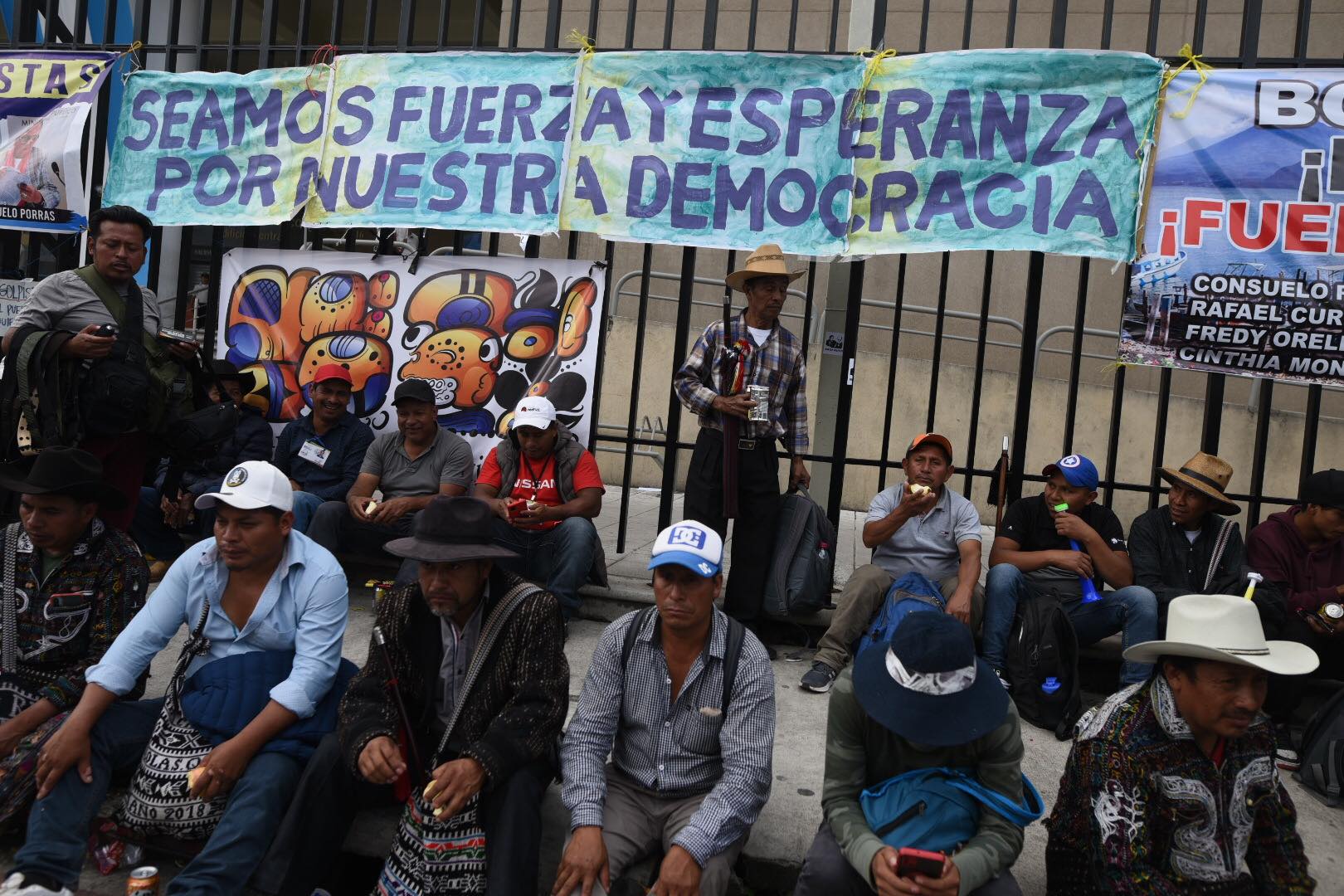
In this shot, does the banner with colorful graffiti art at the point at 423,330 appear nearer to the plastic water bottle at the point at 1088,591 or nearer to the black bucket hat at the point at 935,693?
the plastic water bottle at the point at 1088,591

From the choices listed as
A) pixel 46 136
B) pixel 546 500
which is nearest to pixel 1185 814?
pixel 546 500

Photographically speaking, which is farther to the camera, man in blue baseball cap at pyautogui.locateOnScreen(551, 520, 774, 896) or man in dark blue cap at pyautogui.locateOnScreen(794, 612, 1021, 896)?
man in blue baseball cap at pyautogui.locateOnScreen(551, 520, 774, 896)

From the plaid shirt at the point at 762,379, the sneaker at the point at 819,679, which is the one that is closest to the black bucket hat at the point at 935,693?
the sneaker at the point at 819,679

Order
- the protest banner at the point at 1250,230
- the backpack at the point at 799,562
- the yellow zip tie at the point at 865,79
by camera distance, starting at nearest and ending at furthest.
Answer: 1. the protest banner at the point at 1250,230
2. the backpack at the point at 799,562
3. the yellow zip tie at the point at 865,79

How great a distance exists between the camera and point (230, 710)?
3379mm

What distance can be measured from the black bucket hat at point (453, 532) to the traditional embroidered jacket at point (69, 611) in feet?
4.01

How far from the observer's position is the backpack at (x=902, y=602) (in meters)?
4.77

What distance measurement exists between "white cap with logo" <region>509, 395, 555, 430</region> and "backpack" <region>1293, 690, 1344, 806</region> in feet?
12.4

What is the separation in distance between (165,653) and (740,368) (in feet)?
10.4

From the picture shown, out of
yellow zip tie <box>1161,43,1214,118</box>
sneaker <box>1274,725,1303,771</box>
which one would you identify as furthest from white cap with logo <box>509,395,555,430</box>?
sneaker <box>1274,725,1303,771</box>

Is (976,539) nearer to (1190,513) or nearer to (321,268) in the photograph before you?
(1190,513)

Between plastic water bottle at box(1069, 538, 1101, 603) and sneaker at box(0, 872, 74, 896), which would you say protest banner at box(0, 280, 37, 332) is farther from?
plastic water bottle at box(1069, 538, 1101, 603)

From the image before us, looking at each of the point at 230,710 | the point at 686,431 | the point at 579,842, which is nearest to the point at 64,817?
the point at 230,710

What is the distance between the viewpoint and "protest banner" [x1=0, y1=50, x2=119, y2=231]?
6492 millimetres
